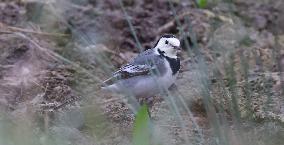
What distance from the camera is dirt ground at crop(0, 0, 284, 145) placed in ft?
11.2

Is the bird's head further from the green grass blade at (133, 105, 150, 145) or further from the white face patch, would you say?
the green grass blade at (133, 105, 150, 145)

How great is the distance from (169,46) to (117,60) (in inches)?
32.6

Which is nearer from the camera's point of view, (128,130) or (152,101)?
(128,130)

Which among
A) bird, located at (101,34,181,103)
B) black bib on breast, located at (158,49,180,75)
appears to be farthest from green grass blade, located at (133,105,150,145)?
black bib on breast, located at (158,49,180,75)

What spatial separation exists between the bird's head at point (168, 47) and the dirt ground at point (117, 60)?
21 cm

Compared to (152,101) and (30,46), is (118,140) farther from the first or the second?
(30,46)

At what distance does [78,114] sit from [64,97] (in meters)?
0.95

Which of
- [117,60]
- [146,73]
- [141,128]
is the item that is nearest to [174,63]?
[146,73]

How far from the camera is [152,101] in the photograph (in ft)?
16.3

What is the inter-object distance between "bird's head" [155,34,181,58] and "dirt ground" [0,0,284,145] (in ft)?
0.69

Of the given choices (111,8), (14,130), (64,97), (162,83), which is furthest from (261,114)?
(111,8)

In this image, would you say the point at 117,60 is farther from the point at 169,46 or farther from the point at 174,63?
the point at 174,63

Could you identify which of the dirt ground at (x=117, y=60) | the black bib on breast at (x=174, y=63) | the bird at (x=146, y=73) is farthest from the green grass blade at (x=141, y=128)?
the black bib on breast at (x=174, y=63)

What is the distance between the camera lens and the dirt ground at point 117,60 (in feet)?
11.2
